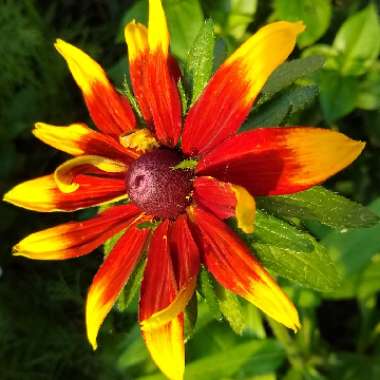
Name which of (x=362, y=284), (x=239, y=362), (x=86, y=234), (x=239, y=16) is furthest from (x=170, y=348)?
(x=239, y=16)

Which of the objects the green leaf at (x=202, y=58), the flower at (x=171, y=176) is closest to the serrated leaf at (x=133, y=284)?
the flower at (x=171, y=176)

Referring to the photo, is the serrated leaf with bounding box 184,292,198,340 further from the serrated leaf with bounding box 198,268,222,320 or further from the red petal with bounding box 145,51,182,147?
Result: the red petal with bounding box 145,51,182,147

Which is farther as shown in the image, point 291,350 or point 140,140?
point 291,350

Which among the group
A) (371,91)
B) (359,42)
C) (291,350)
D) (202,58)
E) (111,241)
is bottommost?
(291,350)

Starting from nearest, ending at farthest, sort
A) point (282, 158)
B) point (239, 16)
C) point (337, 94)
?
point (282, 158)
point (337, 94)
point (239, 16)

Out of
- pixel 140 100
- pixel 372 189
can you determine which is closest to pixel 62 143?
pixel 140 100

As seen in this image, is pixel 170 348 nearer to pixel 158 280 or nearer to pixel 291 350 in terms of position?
pixel 158 280
